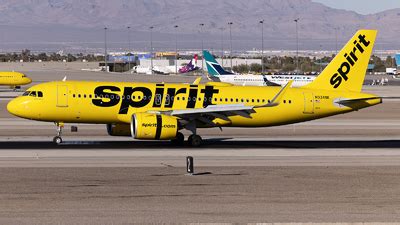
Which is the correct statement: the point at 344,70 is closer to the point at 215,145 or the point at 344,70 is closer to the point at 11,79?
the point at 215,145

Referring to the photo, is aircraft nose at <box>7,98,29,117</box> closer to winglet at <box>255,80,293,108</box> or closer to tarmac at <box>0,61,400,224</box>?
tarmac at <box>0,61,400,224</box>

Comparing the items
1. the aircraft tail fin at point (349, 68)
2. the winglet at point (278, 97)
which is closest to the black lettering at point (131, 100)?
the winglet at point (278, 97)

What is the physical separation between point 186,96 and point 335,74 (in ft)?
29.5

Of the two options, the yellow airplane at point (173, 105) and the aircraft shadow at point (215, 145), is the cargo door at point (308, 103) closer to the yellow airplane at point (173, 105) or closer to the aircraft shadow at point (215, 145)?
the yellow airplane at point (173, 105)

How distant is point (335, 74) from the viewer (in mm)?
55500

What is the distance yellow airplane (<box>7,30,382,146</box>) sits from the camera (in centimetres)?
5109

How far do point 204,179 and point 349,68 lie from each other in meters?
19.9

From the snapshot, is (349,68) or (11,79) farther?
(11,79)

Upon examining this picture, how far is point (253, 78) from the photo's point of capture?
13388 centimetres

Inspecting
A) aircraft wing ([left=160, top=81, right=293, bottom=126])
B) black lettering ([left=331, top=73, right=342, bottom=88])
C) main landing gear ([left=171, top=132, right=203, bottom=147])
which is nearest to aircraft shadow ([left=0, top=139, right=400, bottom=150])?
main landing gear ([left=171, top=132, right=203, bottom=147])

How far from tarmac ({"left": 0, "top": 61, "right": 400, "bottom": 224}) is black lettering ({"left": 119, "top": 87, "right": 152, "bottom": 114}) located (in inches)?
78.4

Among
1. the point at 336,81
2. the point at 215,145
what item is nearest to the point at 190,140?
the point at 215,145

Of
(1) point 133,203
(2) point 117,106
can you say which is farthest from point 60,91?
(1) point 133,203

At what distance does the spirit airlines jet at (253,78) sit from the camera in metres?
130
